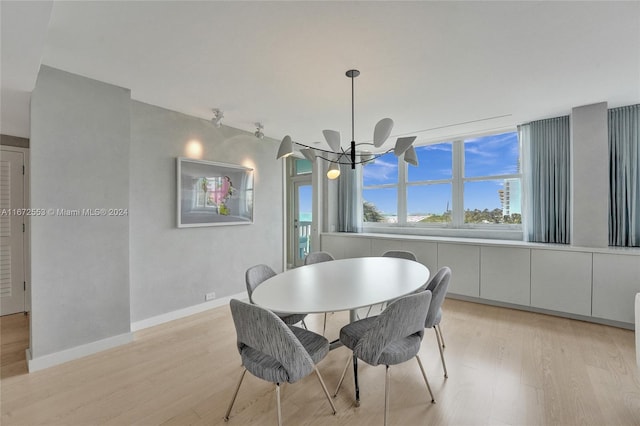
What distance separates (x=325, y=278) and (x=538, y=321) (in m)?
2.80

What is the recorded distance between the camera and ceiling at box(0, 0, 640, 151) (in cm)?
174

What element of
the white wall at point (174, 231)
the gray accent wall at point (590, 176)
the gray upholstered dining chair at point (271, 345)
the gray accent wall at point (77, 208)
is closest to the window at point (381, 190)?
the white wall at point (174, 231)

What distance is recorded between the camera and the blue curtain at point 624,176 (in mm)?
3307

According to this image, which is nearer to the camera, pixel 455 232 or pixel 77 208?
pixel 77 208

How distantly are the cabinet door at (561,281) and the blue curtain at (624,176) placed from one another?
23.0 inches

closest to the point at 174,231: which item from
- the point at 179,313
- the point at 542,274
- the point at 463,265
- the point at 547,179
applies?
the point at 179,313

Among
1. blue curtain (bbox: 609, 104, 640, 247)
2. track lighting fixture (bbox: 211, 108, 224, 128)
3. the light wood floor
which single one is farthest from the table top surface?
blue curtain (bbox: 609, 104, 640, 247)

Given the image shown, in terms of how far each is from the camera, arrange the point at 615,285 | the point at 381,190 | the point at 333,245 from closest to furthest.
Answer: the point at 615,285, the point at 333,245, the point at 381,190

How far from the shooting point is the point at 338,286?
7.03 ft

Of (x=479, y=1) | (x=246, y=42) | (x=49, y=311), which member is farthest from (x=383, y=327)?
(x=49, y=311)

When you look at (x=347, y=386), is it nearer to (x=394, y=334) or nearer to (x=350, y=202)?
(x=394, y=334)

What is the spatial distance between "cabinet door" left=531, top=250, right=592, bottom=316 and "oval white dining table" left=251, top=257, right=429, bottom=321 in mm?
1876

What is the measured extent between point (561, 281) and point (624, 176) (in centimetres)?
140

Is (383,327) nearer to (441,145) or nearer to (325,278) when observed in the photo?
(325,278)
